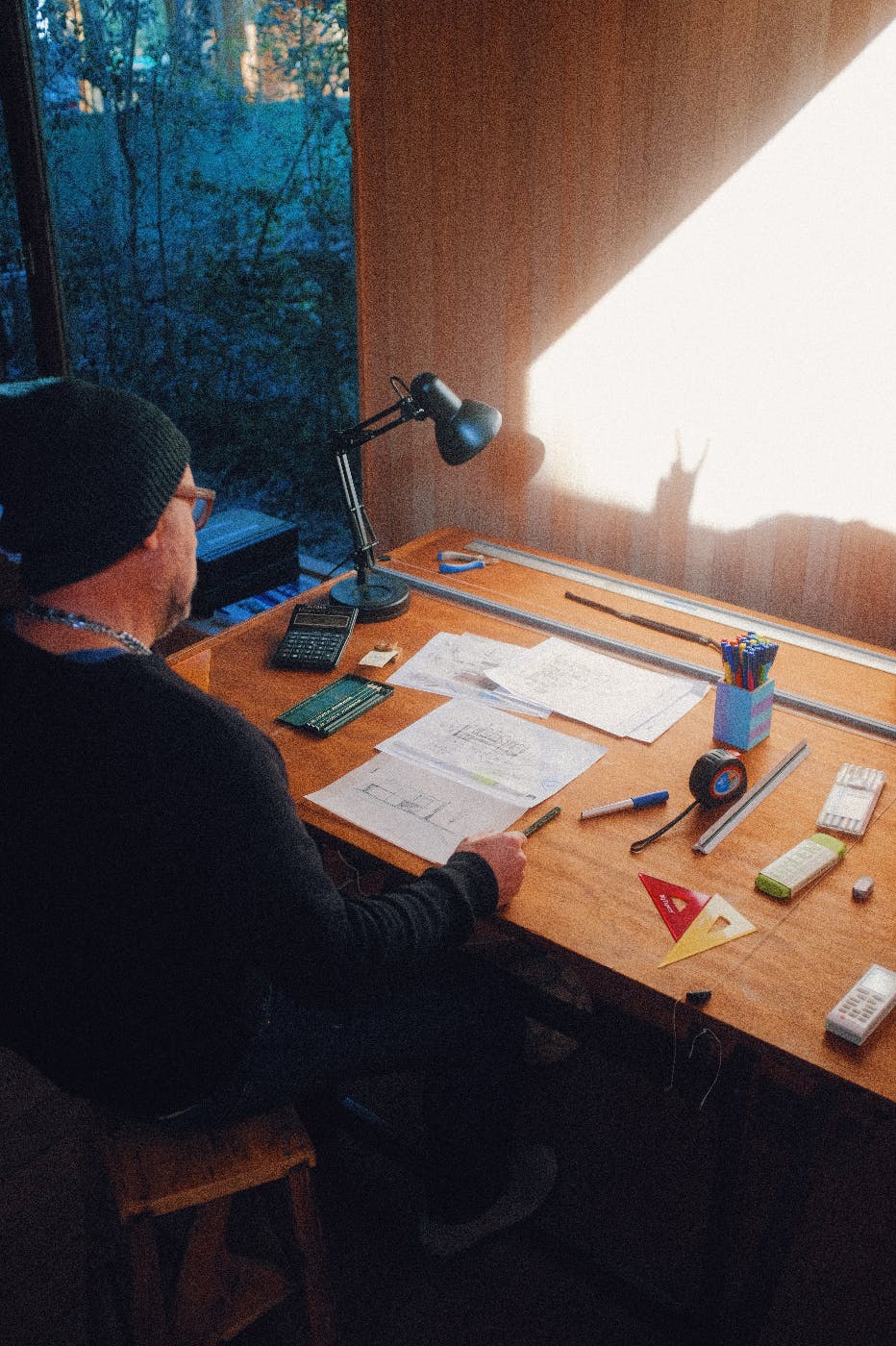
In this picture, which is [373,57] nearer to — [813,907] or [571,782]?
[571,782]

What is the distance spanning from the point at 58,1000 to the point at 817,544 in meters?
1.59

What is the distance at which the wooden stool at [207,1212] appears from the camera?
126cm

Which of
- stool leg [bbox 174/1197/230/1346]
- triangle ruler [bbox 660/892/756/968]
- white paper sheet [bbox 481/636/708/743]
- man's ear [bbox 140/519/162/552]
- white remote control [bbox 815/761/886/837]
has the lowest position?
stool leg [bbox 174/1197/230/1346]

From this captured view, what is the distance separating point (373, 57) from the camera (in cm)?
234

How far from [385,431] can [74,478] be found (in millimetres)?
993

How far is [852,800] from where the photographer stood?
4.87 ft

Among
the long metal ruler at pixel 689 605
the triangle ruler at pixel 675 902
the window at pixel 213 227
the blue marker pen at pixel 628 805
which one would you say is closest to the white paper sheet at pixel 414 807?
the blue marker pen at pixel 628 805

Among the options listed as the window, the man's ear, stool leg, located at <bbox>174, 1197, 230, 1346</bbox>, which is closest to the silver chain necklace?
the man's ear

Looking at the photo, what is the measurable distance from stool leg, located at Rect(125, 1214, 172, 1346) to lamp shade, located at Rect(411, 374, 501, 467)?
138 centimetres

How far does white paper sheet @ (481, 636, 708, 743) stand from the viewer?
1.71 metres

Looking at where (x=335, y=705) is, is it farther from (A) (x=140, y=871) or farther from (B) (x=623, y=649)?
(A) (x=140, y=871)

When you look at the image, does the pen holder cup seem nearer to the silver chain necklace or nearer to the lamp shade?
the lamp shade

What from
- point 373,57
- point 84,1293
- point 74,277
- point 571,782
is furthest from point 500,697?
point 74,277

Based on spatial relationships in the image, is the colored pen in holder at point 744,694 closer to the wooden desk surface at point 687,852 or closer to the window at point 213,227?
the wooden desk surface at point 687,852
